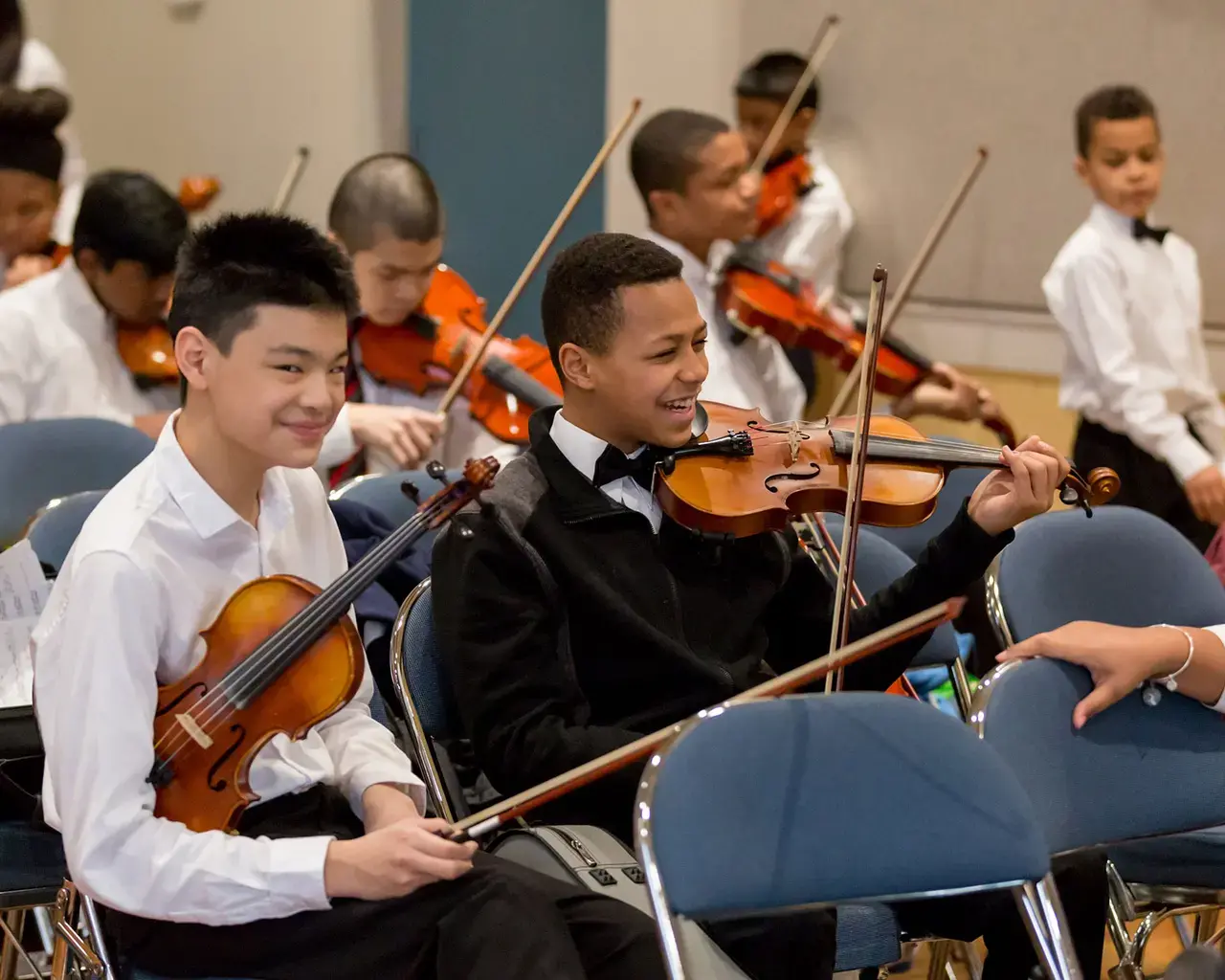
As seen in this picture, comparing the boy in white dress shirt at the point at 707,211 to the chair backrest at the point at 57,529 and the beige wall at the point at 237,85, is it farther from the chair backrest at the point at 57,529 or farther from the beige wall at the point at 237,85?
the beige wall at the point at 237,85

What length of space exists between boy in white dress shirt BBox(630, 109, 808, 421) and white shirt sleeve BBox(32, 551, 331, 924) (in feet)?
6.53

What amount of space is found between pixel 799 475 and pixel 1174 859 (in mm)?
649

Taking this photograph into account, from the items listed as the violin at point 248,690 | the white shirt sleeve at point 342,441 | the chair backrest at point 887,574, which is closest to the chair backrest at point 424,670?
the violin at point 248,690

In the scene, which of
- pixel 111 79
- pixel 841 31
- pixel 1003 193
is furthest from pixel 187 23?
pixel 1003 193

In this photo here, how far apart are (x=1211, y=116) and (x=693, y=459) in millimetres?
2505

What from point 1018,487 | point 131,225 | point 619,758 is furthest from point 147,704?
point 131,225

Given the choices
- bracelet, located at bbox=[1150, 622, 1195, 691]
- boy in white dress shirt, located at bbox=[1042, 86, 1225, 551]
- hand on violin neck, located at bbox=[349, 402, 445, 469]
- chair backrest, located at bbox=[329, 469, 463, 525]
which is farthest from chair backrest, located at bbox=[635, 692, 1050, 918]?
boy in white dress shirt, located at bbox=[1042, 86, 1225, 551]

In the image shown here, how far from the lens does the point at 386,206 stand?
310 cm

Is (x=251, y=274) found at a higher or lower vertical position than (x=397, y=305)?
higher

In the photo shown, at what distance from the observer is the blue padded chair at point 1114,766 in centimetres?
171

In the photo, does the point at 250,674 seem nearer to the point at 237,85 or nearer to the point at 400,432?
the point at 400,432

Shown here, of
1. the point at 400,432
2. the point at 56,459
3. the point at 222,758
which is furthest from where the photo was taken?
the point at 400,432

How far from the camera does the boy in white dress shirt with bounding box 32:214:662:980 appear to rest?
4.70 ft

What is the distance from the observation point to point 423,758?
6.12ft
